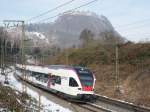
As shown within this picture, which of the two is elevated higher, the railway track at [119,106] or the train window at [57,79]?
the train window at [57,79]

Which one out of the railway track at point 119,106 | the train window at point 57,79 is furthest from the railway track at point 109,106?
the train window at point 57,79

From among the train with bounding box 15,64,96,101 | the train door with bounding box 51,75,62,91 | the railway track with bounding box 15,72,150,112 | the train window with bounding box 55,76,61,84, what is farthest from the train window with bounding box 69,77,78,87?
the train window with bounding box 55,76,61,84

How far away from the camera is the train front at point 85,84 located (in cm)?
2982

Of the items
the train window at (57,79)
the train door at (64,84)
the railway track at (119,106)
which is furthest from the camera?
the train window at (57,79)

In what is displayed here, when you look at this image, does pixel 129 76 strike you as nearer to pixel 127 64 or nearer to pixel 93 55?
pixel 127 64

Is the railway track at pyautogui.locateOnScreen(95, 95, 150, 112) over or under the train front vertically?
under

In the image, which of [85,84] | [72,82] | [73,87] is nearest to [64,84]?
[72,82]

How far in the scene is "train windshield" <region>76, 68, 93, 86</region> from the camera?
3005cm

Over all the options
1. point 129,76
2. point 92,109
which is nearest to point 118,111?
point 92,109

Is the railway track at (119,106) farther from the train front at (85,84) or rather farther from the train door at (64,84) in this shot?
the train door at (64,84)

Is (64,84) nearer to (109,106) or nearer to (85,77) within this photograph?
Answer: (85,77)

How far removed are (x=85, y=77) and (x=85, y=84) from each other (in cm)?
65

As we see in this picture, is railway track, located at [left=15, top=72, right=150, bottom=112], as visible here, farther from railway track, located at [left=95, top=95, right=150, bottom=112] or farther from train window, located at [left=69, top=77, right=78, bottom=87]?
train window, located at [left=69, top=77, right=78, bottom=87]

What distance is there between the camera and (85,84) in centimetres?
2998
